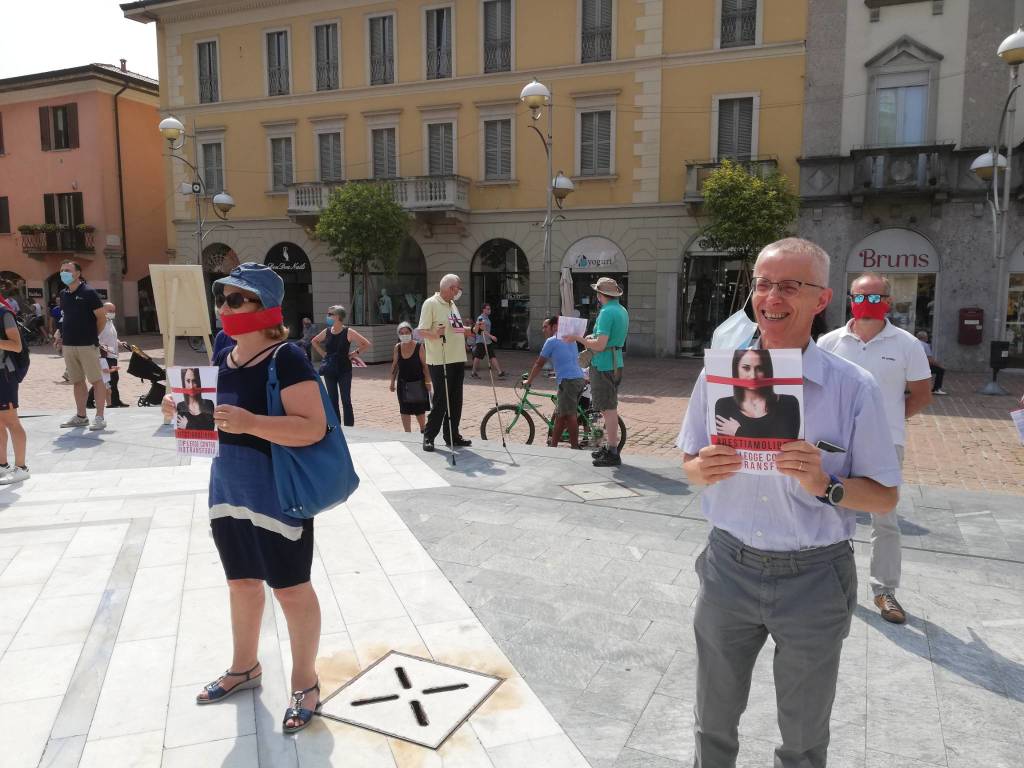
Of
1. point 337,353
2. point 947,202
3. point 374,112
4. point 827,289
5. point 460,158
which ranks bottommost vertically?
point 337,353

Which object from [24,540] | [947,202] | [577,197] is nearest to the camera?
[24,540]

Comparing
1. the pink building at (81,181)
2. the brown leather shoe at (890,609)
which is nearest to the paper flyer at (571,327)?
the brown leather shoe at (890,609)

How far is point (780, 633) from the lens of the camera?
2.19 meters

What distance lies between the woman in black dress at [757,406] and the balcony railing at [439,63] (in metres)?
24.4

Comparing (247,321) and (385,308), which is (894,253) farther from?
(247,321)

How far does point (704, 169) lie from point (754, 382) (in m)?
20.8

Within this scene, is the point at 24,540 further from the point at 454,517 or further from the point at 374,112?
the point at 374,112

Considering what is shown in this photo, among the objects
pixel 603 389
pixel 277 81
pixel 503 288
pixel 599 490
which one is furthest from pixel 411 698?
pixel 277 81

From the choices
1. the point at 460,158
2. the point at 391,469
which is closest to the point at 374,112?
the point at 460,158

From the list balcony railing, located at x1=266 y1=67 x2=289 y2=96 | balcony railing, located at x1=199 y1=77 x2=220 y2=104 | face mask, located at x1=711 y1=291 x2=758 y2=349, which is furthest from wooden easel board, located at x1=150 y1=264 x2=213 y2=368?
balcony railing, located at x1=199 y1=77 x2=220 y2=104

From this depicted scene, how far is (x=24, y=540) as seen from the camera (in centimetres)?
526

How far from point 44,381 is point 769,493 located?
18.3 m

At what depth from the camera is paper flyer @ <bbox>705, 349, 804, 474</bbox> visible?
6.53 ft

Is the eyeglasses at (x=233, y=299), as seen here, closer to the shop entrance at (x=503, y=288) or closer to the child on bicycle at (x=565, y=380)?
the child on bicycle at (x=565, y=380)
